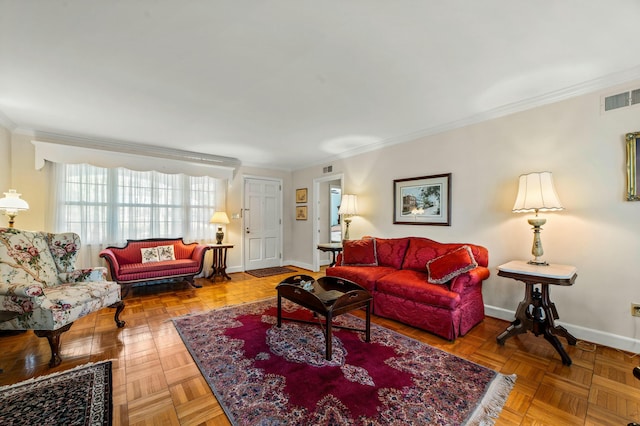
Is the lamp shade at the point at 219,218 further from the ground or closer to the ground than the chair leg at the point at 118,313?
further from the ground

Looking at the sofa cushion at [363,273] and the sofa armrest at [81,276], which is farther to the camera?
the sofa cushion at [363,273]

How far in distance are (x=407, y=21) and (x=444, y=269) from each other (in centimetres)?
222

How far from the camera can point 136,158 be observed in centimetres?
434

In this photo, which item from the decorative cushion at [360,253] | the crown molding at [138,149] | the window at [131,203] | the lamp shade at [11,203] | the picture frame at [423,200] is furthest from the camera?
the window at [131,203]

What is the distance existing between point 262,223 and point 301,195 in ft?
3.57

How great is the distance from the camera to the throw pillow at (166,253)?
4.34 meters

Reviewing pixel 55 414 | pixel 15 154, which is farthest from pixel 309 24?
pixel 15 154

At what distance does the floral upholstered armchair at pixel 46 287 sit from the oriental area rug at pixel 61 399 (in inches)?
12.5

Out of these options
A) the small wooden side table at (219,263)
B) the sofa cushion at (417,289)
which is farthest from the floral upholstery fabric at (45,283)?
the sofa cushion at (417,289)

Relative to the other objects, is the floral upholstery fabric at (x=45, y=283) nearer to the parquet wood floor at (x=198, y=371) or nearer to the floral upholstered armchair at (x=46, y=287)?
the floral upholstered armchair at (x=46, y=287)

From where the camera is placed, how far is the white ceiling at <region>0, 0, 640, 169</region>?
5.19 ft

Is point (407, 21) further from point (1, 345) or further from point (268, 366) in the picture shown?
point (1, 345)

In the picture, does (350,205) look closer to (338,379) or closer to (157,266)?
(338,379)

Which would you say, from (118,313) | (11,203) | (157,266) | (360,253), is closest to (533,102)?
(360,253)
